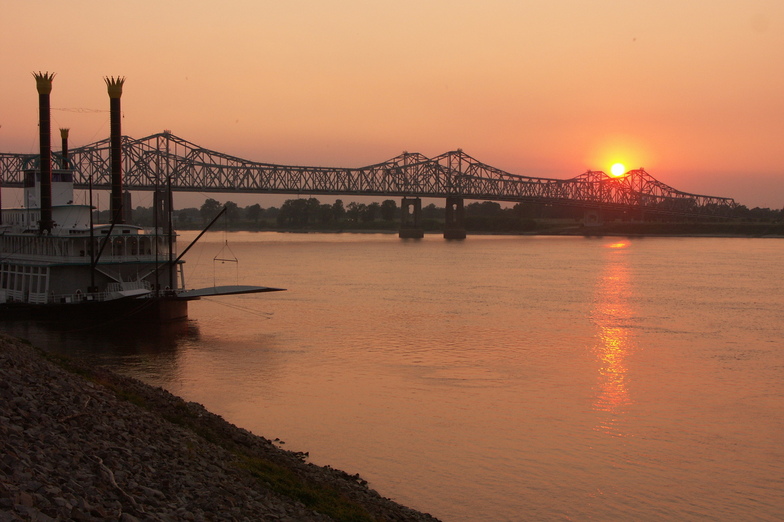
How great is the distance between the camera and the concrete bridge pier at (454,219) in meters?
156

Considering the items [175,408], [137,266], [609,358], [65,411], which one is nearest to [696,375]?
[609,358]

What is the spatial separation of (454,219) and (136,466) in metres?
158

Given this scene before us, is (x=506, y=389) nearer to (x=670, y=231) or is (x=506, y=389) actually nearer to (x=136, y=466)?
(x=136, y=466)

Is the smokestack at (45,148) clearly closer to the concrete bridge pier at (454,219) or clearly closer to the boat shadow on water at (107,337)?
the boat shadow on water at (107,337)

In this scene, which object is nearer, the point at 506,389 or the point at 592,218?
the point at 506,389

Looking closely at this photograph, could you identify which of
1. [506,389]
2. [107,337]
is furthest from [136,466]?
[107,337]

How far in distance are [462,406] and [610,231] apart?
170 metres

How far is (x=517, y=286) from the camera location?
182ft

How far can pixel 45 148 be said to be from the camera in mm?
39312

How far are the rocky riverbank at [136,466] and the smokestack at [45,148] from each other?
24.3 meters

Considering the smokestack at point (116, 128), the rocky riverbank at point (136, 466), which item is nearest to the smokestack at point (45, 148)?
the smokestack at point (116, 128)

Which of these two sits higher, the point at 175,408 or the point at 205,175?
the point at 205,175

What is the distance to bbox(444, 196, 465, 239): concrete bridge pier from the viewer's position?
156m

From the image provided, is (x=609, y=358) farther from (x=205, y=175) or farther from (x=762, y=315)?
(x=205, y=175)
